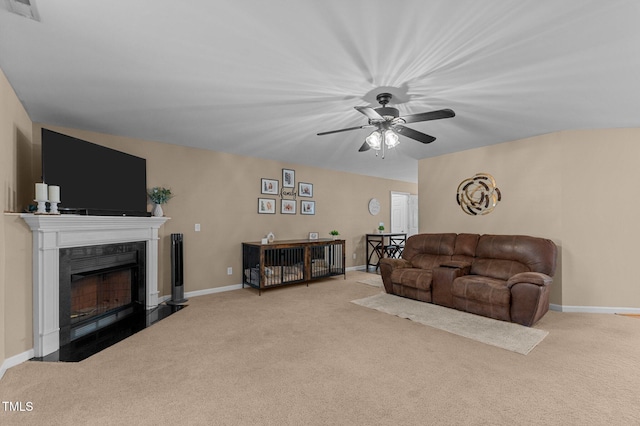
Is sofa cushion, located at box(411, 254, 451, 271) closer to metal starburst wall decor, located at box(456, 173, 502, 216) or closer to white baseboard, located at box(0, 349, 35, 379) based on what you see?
metal starburst wall decor, located at box(456, 173, 502, 216)

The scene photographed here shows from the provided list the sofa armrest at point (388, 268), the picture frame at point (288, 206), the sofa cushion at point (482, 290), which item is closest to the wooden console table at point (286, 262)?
the picture frame at point (288, 206)

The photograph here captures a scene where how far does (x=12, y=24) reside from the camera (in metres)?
1.71

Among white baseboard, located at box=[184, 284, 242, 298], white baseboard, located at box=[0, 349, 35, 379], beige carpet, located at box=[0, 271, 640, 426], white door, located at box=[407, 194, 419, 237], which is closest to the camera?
beige carpet, located at box=[0, 271, 640, 426]

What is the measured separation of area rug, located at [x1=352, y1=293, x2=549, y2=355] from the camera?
276cm

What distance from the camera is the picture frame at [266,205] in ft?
17.2

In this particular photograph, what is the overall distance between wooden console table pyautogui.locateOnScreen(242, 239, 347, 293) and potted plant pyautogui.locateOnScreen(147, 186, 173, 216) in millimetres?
1426

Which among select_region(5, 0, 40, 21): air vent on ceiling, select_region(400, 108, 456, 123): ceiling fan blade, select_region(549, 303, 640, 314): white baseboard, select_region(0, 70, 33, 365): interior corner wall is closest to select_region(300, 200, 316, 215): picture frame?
select_region(400, 108, 456, 123): ceiling fan blade

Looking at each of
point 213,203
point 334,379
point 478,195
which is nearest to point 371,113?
point 334,379

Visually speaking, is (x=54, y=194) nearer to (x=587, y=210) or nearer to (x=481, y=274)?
(x=481, y=274)

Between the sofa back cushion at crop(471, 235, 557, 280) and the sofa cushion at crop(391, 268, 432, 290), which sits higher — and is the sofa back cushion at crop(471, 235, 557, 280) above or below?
above

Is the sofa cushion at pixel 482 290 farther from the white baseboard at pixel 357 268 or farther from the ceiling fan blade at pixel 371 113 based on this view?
the white baseboard at pixel 357 268

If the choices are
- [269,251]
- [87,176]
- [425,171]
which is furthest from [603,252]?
[87,176]

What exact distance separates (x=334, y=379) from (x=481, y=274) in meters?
2.76

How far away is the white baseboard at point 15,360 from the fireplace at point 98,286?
9.1 inches
